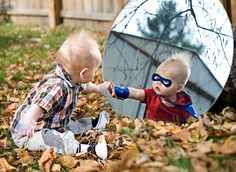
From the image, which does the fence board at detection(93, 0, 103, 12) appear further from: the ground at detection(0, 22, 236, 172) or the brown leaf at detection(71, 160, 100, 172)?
the brown leaf at detection(71, 160, 100, 172)

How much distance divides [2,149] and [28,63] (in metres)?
3.53

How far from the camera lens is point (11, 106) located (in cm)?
459

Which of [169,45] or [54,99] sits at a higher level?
[169,45]

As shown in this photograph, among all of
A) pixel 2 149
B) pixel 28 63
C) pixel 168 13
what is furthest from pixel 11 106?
pixel 28 63

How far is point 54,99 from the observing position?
3.45 metres

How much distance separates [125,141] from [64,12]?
7.33 meters

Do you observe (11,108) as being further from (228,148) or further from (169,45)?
(228,148)

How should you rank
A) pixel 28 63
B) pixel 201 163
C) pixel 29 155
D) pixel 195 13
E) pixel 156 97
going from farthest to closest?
pixel 28 63, pixel 195 13, pixel 156 97, pixel 29 155, pixel 201 163

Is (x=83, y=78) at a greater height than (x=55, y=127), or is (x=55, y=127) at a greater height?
(x=83, y=78)

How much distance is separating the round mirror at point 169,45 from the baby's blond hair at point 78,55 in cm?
85

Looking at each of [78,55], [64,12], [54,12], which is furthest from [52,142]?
[54,12]

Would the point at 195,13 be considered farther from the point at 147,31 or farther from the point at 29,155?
the point at 29,155

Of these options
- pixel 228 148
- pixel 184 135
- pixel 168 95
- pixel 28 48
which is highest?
pixel 228 148

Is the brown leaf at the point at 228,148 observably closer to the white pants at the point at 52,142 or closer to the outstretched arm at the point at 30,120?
the white pants at the point at 52,142
